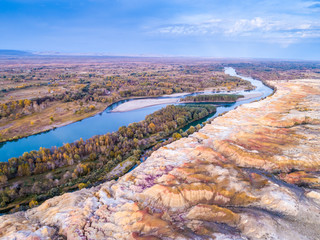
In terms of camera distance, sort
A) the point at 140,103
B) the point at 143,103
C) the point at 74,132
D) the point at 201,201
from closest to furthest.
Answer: the point at 201,201
the point at 74,132
the point at 140,103
the point at 143,103

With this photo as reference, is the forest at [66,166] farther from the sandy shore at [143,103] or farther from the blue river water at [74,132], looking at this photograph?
the sandy shore at [143,103]

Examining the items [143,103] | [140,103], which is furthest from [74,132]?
[143,103]

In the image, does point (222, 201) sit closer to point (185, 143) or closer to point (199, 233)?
point (199, 233)

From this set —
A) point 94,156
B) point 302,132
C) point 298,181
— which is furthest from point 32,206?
point 302,132

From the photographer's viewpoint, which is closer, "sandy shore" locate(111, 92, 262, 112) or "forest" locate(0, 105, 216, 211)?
"forest" locate(0, 105, 216, 211)

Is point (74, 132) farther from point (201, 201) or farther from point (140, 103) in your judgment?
point (201, 201)

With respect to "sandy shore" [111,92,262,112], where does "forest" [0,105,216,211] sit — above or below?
below

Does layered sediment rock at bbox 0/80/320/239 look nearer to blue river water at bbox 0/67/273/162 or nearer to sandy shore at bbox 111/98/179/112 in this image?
blue river water at bbox 0/67/273/162

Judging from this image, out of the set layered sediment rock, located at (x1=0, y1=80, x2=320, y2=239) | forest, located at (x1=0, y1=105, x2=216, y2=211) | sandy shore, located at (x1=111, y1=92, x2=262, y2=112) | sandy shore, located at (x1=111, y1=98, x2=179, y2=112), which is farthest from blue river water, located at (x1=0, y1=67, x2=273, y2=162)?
layered sediment rock, located at (x1=0, y1=80, x2=320, y2=239)
